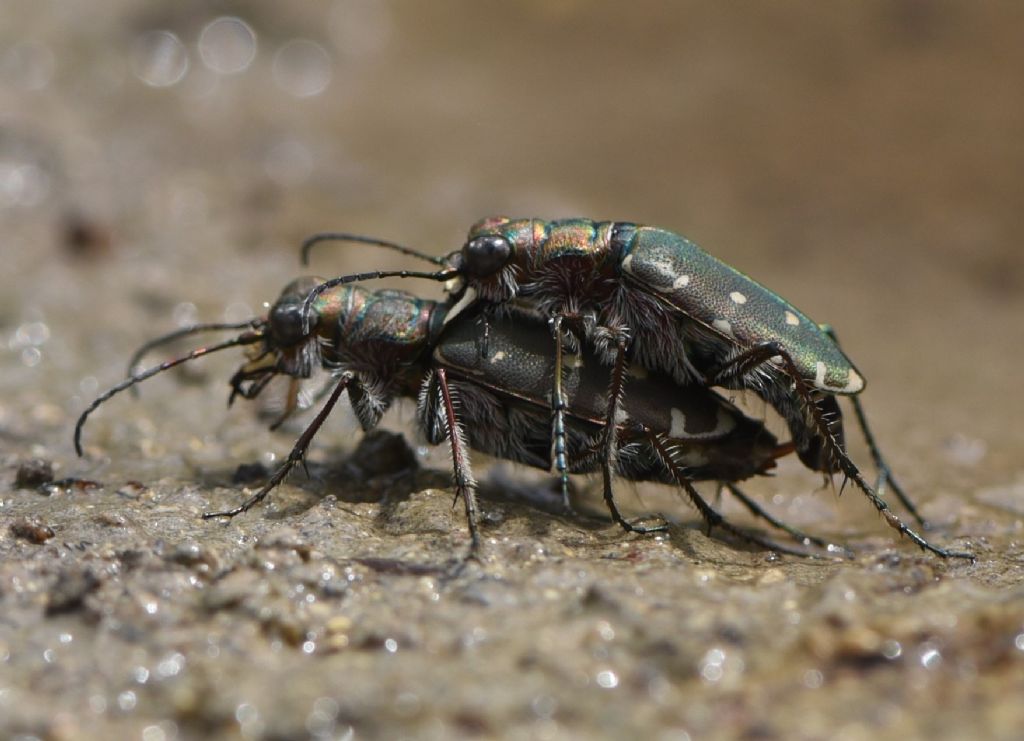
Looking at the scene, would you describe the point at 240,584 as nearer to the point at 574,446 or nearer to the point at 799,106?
the point at 574,446

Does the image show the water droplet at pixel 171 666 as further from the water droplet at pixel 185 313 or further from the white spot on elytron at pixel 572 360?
the water droplet at pixel 185 313

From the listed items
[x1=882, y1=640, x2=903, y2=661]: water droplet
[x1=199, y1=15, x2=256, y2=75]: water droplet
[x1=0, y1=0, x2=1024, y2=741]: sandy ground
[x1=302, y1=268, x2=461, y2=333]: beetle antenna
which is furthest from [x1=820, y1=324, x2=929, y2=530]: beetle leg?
[x1=199, y1=15, x2=256, y2=75]: water droplet

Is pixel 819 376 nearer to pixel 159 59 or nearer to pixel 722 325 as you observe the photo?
pixel 722 325

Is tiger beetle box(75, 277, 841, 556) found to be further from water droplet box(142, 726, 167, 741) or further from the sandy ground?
water droplet box(142, 726, 167, 741)

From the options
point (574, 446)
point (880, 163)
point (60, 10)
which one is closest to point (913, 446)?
point (574, 446)

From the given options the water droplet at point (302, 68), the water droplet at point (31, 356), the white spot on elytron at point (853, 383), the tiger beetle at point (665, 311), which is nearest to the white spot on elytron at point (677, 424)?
the tiger beetle at point (665, 311)

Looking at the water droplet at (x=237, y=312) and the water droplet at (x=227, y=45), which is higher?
the water droplet at (x=227, y=45)

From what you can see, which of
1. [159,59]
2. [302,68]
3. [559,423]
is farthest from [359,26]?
[559,423]
